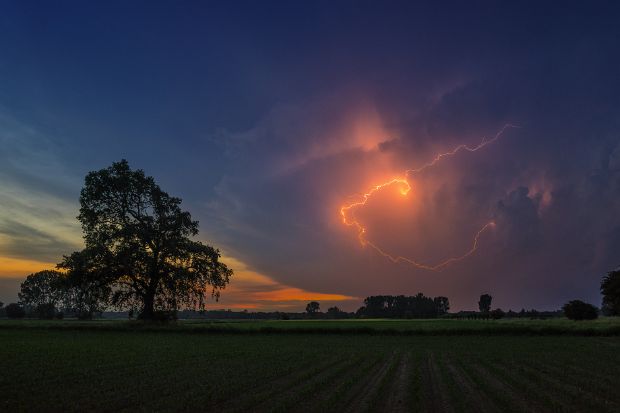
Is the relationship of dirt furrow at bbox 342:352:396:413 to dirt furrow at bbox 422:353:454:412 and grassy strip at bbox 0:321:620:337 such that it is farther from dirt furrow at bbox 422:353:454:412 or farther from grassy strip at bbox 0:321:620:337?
grassy strip at bbox 0:321:620:337

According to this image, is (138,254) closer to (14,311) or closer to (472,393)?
(472,393)

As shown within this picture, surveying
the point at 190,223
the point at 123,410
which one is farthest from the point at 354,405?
the point at 190,223

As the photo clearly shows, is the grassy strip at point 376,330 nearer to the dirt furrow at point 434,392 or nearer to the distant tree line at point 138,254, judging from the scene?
the distant tree line at point 138,254

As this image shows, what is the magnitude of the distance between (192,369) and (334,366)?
7.04 m

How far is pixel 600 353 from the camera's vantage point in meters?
31.1

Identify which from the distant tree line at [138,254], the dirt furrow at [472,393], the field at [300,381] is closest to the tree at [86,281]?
the distant tree line at [138,254]

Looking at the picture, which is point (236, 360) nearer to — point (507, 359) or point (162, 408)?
point (162, 408)

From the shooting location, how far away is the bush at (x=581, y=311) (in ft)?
337

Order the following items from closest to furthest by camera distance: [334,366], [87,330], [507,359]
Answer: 1. [334,366]
2. [507,359]
3. [87,330]

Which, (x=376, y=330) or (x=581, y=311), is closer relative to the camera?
(x=376, y=330)

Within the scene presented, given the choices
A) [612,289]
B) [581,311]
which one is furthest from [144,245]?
[581,311]

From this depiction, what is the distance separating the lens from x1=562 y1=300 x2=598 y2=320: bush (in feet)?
337

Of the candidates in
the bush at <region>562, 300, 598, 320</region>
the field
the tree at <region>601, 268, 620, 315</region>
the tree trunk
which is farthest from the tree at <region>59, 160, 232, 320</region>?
the bush at <region>562, 300, 598, 320</region>

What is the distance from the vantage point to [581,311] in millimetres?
103625
